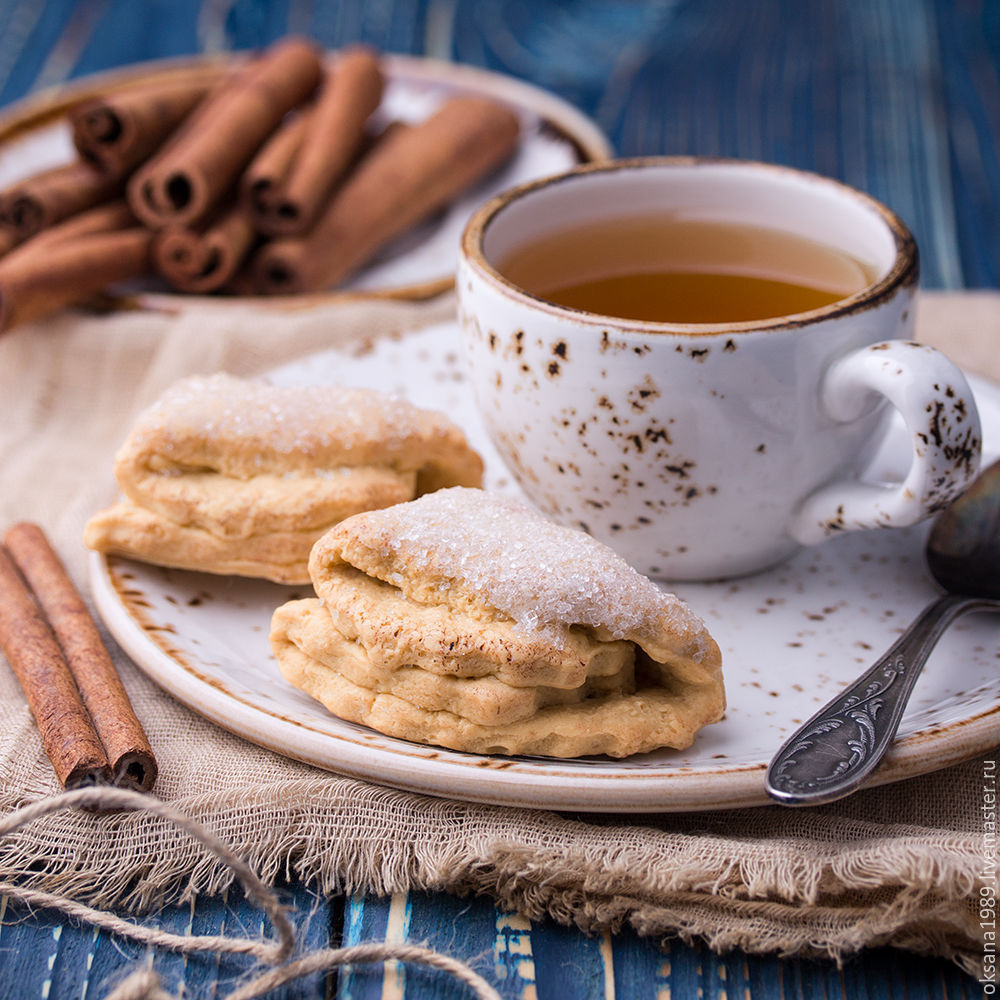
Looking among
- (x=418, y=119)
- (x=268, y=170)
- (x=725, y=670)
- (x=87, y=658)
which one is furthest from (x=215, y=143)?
(x=725, y=670)

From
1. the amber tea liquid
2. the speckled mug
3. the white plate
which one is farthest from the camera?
the white plate

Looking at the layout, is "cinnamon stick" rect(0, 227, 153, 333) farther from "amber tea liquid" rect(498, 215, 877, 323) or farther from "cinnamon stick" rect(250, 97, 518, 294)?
"amber tea liquid" rect(498, 215, 877, 323)

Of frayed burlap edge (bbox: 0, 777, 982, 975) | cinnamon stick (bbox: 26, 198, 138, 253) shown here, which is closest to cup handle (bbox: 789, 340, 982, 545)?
frayed burlap edge (bbox: 0, 777, 982, 975)

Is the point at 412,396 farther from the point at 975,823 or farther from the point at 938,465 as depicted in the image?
the point at 975,823

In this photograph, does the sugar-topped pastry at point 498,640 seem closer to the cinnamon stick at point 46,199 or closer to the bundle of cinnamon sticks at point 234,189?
the bundle of cinnamon sticks at point 234,189

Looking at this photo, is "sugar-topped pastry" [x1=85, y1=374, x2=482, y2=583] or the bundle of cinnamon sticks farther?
the bundle of cinnamon sticks

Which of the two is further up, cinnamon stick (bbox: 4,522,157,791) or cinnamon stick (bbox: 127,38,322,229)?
cinnamon stick (bbox: 127,38,322,229)

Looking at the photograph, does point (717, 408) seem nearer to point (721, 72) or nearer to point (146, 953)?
point (146, 953)
